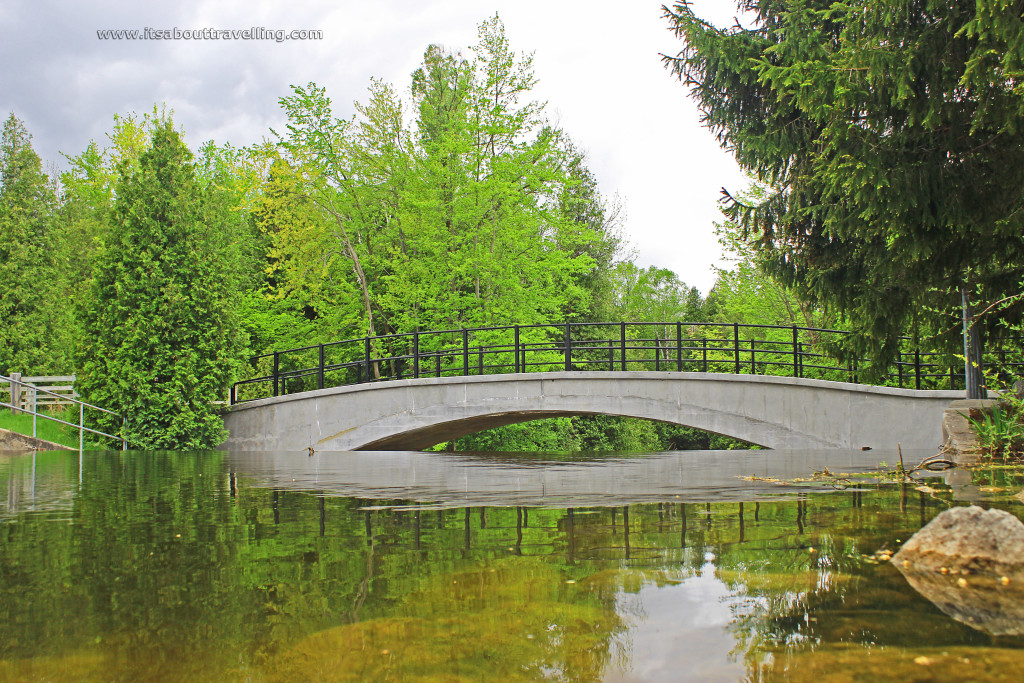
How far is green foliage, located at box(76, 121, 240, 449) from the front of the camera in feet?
54.9

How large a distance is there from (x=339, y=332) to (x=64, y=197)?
19122 mm

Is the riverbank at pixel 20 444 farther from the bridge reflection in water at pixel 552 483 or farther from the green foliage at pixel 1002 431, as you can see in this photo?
the green foliage at pixel 1002 431

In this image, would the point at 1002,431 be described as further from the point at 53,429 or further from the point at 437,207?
the point at 53,429

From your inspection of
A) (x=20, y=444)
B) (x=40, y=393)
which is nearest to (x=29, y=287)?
(x=40, y=393)

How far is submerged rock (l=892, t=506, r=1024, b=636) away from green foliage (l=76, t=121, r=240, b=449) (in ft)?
54.8

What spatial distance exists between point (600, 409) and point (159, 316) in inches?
401

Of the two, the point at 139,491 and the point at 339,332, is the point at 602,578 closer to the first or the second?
the point at 139,491

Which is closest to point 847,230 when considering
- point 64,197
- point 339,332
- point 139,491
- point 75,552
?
point 139,491

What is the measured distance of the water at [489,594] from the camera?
1727 millimetres

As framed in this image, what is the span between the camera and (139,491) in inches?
250

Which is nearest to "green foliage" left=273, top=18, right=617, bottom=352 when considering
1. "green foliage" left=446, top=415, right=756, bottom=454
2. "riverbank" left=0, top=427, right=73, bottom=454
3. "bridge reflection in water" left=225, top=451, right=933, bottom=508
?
"green foliage" left=446, top=415, right=756, bottom=454

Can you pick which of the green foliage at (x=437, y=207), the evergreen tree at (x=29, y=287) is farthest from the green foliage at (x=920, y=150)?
the evergreen tree at (x=29, y=287)

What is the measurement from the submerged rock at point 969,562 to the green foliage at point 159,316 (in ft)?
54.8

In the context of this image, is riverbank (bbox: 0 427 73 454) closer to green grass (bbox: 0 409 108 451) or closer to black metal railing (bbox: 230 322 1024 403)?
green grass (bbox: 0 409 108 451)
